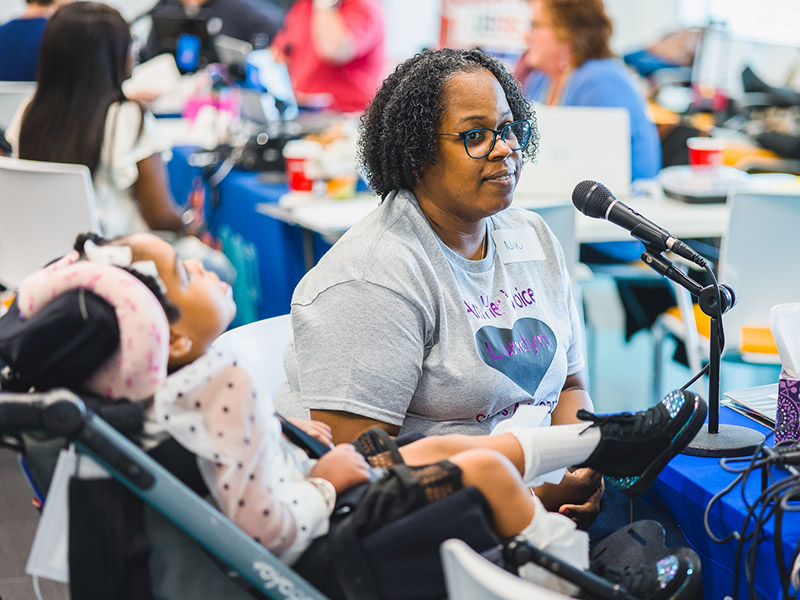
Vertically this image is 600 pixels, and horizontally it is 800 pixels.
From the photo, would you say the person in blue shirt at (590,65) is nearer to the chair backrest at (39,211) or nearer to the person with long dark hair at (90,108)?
the person with long dark hair at (90,108)

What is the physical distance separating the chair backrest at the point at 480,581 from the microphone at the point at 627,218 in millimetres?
702

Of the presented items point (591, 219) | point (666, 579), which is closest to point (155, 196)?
point (591, 219)

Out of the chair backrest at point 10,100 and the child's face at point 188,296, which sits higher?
the child's face at point 188,296

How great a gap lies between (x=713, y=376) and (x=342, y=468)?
63cm

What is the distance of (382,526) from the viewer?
1.11 m

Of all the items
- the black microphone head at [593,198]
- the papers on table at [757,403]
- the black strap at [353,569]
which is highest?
the black microphone head at [593,198]

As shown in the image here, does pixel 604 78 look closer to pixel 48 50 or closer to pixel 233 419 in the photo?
pixel 48 50

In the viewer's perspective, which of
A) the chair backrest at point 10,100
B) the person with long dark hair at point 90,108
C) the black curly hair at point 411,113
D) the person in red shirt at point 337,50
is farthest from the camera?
the person in red shirt at point 337,50

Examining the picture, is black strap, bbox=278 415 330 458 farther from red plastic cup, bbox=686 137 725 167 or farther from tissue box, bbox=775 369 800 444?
red plastic cup, bbox=686 137 725 167

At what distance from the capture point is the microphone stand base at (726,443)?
143 centimetres

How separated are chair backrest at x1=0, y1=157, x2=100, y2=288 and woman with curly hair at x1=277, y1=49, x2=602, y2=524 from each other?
1.02 meters

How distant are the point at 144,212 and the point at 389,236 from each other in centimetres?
154

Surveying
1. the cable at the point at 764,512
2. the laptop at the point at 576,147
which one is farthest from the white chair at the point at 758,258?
the cable at the point at 764,512

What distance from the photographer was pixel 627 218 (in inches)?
57.6
